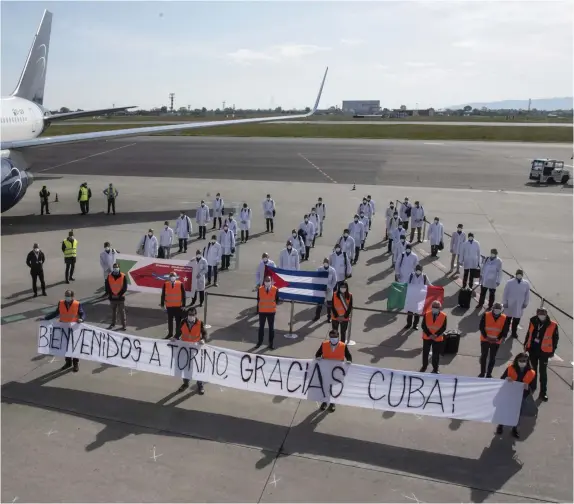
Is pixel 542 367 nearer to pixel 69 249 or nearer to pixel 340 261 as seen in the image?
pixel 340 261

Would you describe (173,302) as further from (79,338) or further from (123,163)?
(123,163)

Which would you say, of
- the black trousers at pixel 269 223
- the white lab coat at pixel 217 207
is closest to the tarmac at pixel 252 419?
the black trousers at pixel 269 223

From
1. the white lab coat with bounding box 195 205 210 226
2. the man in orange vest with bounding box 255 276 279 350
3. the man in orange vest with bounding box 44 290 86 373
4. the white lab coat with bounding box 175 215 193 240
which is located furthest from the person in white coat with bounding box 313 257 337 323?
the white lab coat with bounding box 195 205 210 226

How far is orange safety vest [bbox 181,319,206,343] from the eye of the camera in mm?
9672

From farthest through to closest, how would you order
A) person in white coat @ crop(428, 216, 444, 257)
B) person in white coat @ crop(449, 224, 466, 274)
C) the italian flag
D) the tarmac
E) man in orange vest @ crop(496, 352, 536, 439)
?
person in white coat @ crop(428, 216, 444, 257) < person in white coat @ crop(449, 224, 466, 274) < the italian flag < man in orange vest @ crop(496, 352, 536, 439) < the tarmac

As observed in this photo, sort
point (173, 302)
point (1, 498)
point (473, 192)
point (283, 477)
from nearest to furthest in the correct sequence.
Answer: point (1, 498) < point (283, 477) < point (173, 302) < point (473, 192)

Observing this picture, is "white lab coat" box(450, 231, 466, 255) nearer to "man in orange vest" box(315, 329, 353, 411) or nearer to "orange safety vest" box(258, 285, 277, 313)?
"orange safety vest" box(258, 285, 277, 313)

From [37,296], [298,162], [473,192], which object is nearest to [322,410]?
[37,296]

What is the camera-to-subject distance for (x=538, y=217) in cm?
2752

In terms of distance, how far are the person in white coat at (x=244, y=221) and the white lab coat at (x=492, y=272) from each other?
32.2ft

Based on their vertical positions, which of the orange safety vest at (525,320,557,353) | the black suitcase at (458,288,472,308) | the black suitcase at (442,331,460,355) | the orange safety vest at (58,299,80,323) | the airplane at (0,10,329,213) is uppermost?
the airplane at (0,10,329,213)

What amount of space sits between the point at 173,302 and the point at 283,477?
5.43m

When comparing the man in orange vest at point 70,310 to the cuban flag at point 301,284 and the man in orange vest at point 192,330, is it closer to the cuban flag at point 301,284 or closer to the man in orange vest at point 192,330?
the man in orange vest at point 192,330

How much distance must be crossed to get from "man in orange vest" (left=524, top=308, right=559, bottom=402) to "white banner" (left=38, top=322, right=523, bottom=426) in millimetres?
1760
